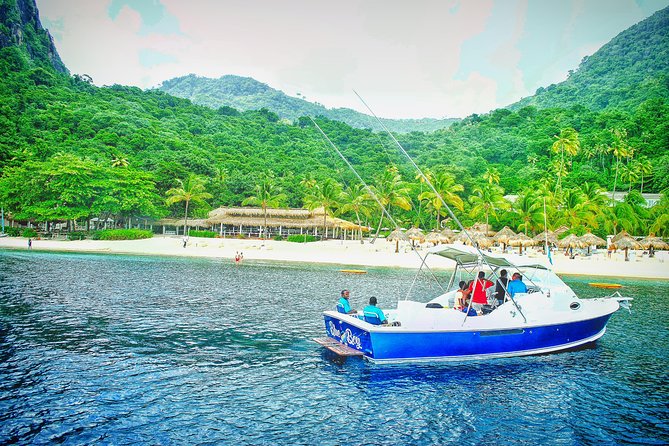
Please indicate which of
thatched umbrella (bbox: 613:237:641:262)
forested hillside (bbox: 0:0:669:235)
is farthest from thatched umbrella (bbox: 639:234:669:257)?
forested hillside (bbox: 0:0:669:235)

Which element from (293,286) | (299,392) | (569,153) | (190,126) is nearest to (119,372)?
(299,392)

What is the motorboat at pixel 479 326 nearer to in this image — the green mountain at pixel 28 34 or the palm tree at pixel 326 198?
the palm tree at pixel 326 198

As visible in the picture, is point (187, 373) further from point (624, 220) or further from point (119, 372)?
point (624, 220)

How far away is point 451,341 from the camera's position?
44.3ft

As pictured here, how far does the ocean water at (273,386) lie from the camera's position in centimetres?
948

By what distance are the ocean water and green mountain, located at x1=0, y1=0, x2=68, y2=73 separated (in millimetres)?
133407

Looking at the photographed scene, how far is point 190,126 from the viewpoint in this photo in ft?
378

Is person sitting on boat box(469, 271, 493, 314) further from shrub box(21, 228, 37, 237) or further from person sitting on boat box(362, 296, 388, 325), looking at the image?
shrub box(21, 228, 37, 237)

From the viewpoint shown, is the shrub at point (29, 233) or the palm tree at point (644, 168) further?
the palm tree at point (644, 168)

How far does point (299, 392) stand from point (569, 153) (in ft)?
310

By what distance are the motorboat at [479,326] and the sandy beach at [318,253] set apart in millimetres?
31570

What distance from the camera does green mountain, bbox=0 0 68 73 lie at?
12916 centimetres

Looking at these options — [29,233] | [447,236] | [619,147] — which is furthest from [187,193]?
[619,147]

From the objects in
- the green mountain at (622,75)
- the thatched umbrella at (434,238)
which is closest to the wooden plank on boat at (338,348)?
the thatched umbrella at (434,238)
